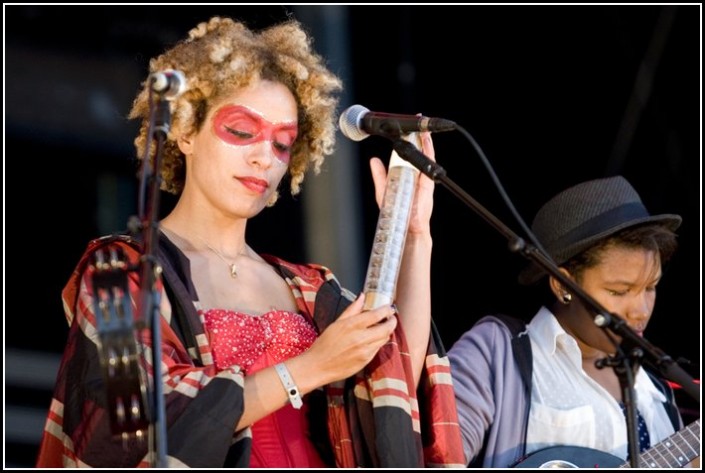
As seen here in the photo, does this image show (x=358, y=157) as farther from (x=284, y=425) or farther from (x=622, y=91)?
(x=284, y=425)

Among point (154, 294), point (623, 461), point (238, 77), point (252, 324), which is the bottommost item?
point (623, 461)

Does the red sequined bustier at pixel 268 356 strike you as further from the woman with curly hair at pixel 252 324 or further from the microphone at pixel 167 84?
the microphone at pixel 167 84

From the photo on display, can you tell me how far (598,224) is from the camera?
12.5 ft

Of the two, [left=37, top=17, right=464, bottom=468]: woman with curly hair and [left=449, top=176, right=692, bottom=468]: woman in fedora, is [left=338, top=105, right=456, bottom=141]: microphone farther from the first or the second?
[left=449, top=176, right=692, bottom=468]: woman in fedora

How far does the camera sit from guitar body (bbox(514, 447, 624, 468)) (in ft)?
11.3

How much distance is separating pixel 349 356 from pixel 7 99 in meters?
2.57

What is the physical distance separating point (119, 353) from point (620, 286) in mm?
1817

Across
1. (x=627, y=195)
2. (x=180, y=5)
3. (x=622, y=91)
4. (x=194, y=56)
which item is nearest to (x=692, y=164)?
(x=622, y=91)

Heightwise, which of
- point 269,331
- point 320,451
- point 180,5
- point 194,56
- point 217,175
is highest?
point 180,5

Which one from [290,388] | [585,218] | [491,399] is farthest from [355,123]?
[585,218]

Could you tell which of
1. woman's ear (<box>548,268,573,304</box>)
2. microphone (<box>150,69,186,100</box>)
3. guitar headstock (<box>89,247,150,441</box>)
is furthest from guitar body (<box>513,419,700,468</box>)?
microphone (<box>150,69,186,100</box>)

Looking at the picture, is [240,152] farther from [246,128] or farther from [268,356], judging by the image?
[268,356]

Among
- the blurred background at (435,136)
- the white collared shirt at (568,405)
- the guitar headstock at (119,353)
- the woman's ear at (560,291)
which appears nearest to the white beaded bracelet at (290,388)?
the guitar headstock at (119,353)

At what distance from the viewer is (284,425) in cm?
301
